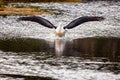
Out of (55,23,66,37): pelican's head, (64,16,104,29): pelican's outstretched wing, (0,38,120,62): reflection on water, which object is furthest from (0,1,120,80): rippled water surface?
(64,16,104,29): pelican's outstretched wing

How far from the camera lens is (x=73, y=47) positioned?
21469mm

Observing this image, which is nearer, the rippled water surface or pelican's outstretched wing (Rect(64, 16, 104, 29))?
the rippled water surface

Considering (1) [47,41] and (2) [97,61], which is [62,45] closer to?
(1) [47,41]

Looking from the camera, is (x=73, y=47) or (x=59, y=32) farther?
(x=59, y=32)

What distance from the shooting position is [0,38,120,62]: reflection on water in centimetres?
1973

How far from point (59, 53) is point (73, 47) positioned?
1.76 m

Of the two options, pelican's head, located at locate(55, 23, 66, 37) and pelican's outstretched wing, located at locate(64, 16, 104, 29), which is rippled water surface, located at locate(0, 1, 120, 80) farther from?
pelican's outstretched wing, located at locate(64, 16, 104, 29)

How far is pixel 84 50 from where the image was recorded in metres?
20.7

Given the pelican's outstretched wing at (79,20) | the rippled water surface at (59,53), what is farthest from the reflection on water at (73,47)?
the pelican's outstretched wing at (79,20)

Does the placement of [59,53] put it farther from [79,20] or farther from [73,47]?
[79,20]

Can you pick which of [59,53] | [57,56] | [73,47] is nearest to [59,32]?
[73,47]

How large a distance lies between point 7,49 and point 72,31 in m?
7.48

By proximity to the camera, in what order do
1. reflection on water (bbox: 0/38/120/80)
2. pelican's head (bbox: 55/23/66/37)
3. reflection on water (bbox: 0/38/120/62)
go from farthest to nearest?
pelican's head (bbox: 55/23/66/37) → reflection on water (bbox: 0/38/120/62) → reflection on water (bbox: 0/38/120/80)

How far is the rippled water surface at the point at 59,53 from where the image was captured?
15273 mm
